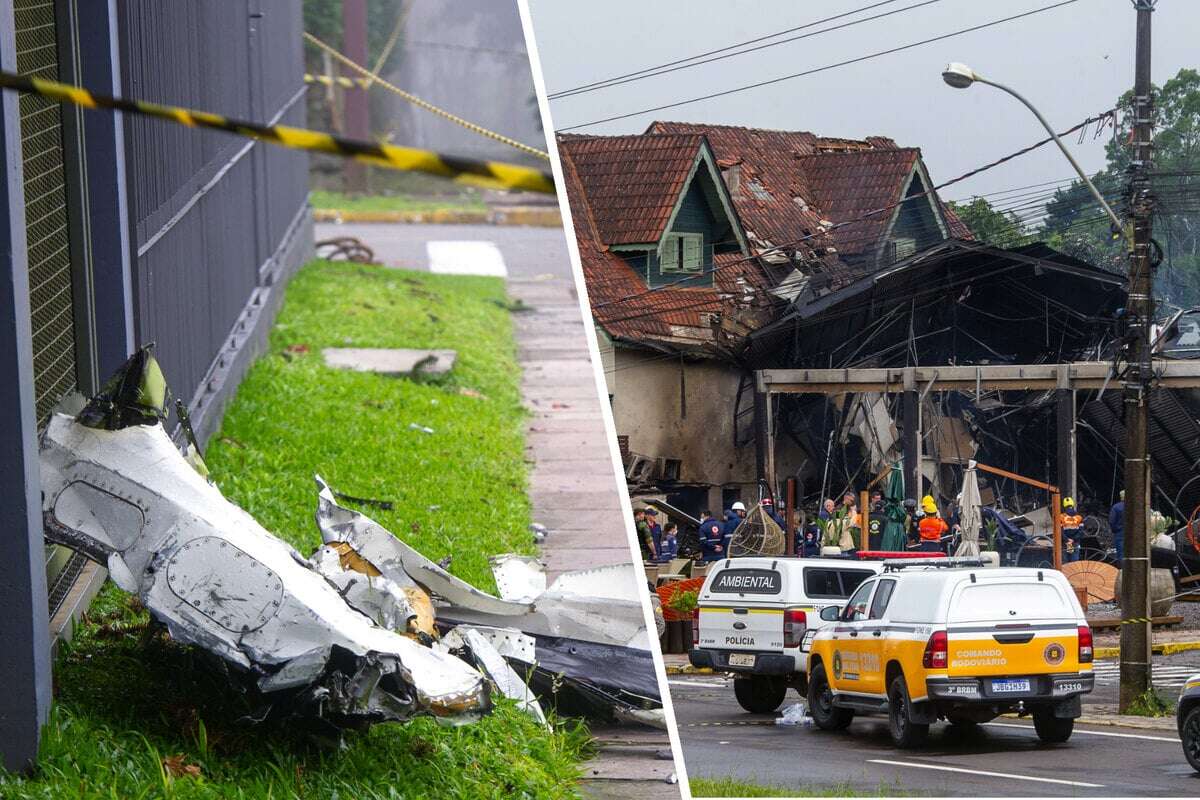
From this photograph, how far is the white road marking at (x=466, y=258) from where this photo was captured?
18.0 meters

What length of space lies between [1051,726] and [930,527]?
489 millimetres

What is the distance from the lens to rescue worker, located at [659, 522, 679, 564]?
12.1 feet

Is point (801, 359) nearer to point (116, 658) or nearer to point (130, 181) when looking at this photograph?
point (116, 658)

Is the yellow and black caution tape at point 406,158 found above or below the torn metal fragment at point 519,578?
above

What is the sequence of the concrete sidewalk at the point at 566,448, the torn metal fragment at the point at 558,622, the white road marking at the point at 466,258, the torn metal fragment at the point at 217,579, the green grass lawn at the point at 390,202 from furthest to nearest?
1. the green grass lawn at the point at 390,202
2. the white road marking at the point at 466,258
3. the concrete sidewalk at the point at 566,448
4. the torn metal fragment at the point at 558,622
5. the torn metal fragment at the point at 217,579

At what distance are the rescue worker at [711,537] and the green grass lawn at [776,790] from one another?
470mm

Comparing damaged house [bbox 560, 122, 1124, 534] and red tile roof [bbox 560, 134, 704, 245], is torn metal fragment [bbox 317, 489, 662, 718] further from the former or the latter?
red tile roof [bbox 560, 134, 704, 245]

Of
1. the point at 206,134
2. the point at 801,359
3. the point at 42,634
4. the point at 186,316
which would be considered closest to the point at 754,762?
the point at 801,359

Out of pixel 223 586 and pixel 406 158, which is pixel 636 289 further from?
pixel 223 586

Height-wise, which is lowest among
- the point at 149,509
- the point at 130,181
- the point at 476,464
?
the point at 476,464

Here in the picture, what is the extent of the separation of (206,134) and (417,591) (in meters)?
4.16

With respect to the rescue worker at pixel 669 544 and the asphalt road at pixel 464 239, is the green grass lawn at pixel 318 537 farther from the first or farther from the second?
the asphalt road at pixel 464 239

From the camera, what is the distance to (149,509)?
15.6 feet

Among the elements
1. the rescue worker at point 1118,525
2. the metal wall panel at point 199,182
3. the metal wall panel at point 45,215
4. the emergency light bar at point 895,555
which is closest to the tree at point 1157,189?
the rescue worker at point 1118,525
